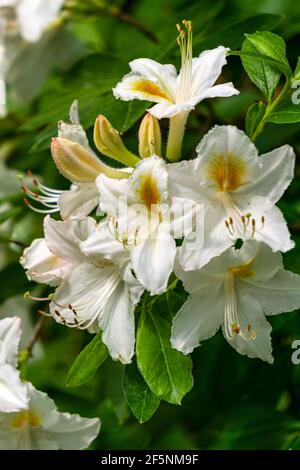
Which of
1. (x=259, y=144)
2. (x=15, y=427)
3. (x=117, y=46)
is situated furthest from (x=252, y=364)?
(x=117, y=46)

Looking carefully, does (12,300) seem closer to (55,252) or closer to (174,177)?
(55,252)

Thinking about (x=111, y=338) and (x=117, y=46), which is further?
(x=117, y=46)

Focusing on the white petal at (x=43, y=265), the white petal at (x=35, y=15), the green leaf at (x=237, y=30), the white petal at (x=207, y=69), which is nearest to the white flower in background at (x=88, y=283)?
the white petal at (x=43, y=265)

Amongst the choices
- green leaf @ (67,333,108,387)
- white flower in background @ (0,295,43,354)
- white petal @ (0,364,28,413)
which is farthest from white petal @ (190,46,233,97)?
white flower in background @ (0,295,43,354)

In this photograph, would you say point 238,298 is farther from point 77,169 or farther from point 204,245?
point 77,169

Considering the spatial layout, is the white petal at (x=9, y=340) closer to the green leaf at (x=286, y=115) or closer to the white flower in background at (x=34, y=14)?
the green leaf at (x=286, y=115)

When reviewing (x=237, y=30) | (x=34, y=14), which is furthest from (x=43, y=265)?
(x=34, y=14)
